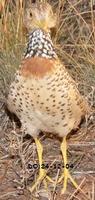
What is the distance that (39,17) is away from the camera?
3334 mm

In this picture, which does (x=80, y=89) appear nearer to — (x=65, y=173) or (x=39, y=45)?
(x=65, y=173)

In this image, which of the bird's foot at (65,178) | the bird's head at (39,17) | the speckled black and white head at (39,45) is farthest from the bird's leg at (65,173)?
the bird's head at (39,17)

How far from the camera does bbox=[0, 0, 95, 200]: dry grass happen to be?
12.3ft

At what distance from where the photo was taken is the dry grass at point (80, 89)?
3748 millimetres

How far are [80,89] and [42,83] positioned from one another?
119 centimetres

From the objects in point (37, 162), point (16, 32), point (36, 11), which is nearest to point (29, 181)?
point (37, 162)

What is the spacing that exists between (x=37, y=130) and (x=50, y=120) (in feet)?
0.60

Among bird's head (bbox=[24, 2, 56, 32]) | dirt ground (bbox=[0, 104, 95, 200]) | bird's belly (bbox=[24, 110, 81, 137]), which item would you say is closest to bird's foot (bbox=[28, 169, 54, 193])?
dirt ground (bbox=[0, 104, 95, 200])

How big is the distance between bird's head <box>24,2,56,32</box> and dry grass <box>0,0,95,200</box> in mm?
652

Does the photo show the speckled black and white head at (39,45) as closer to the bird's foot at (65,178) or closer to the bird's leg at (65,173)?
the bird's leg at (65,173)

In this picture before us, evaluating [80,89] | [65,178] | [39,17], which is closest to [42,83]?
[39,17]

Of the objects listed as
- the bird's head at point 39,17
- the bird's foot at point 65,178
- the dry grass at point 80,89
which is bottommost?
the bird's foot at point 65,178

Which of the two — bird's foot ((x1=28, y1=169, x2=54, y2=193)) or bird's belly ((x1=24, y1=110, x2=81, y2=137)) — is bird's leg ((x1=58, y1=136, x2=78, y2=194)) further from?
bird's belly ((x1=24, y1=110, x2=81, y2=137))

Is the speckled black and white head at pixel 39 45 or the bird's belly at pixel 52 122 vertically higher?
the speckled black and white head at pixel 39 45
